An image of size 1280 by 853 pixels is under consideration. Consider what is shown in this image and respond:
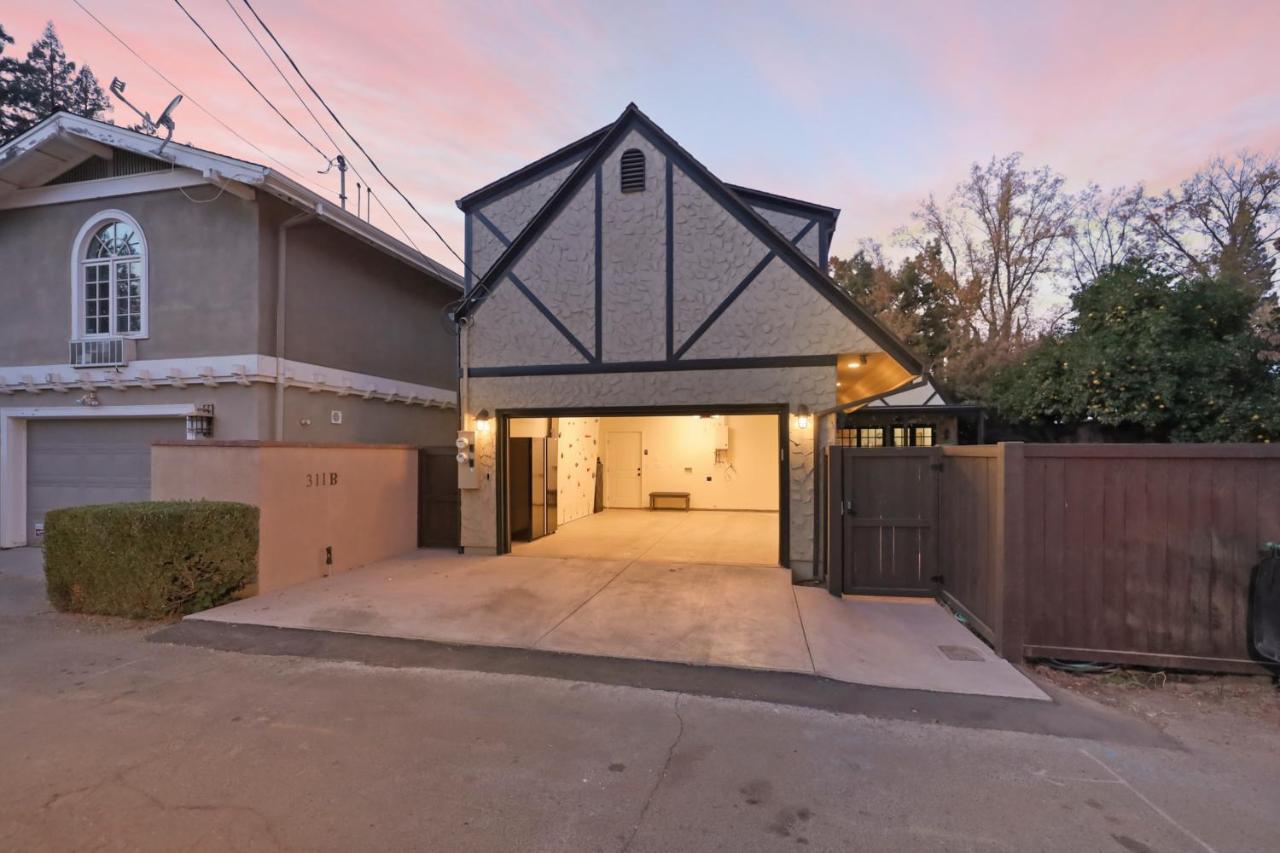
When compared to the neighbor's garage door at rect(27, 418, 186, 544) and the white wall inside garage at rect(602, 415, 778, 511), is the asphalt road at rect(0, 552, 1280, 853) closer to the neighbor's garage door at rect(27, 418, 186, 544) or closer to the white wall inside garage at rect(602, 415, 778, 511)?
the neighbor's garage door at rect(27, 418, 186, 544)

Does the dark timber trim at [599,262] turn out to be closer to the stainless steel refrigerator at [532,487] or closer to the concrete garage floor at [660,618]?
the stainless steel refrigerator at [532,487]

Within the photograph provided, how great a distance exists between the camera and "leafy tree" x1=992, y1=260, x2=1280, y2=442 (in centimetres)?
1055

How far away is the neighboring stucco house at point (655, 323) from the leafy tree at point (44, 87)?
21.6 metres

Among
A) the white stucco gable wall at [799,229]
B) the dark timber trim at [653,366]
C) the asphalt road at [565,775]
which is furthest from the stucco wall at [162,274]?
the white stucco gable wall at [799,229]

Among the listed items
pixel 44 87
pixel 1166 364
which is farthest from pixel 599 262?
pixel 44 87

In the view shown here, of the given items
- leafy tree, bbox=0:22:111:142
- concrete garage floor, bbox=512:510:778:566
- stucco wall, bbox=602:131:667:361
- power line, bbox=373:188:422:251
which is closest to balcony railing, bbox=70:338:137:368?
power line, bbox=373:188:422:251

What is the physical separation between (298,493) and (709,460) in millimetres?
10262

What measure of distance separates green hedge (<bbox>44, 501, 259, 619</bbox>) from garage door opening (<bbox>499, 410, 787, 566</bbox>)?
3793 mm

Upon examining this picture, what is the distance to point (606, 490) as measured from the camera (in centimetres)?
1598

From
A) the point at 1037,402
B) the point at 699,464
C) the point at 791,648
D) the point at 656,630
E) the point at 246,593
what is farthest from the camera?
the point at 699,464

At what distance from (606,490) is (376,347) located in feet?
23.1

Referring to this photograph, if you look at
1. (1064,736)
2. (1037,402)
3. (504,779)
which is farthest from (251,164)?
(1037,402)

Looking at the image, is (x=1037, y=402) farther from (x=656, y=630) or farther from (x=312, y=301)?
(x=312, y=301)

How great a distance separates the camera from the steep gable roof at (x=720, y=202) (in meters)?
7.82
